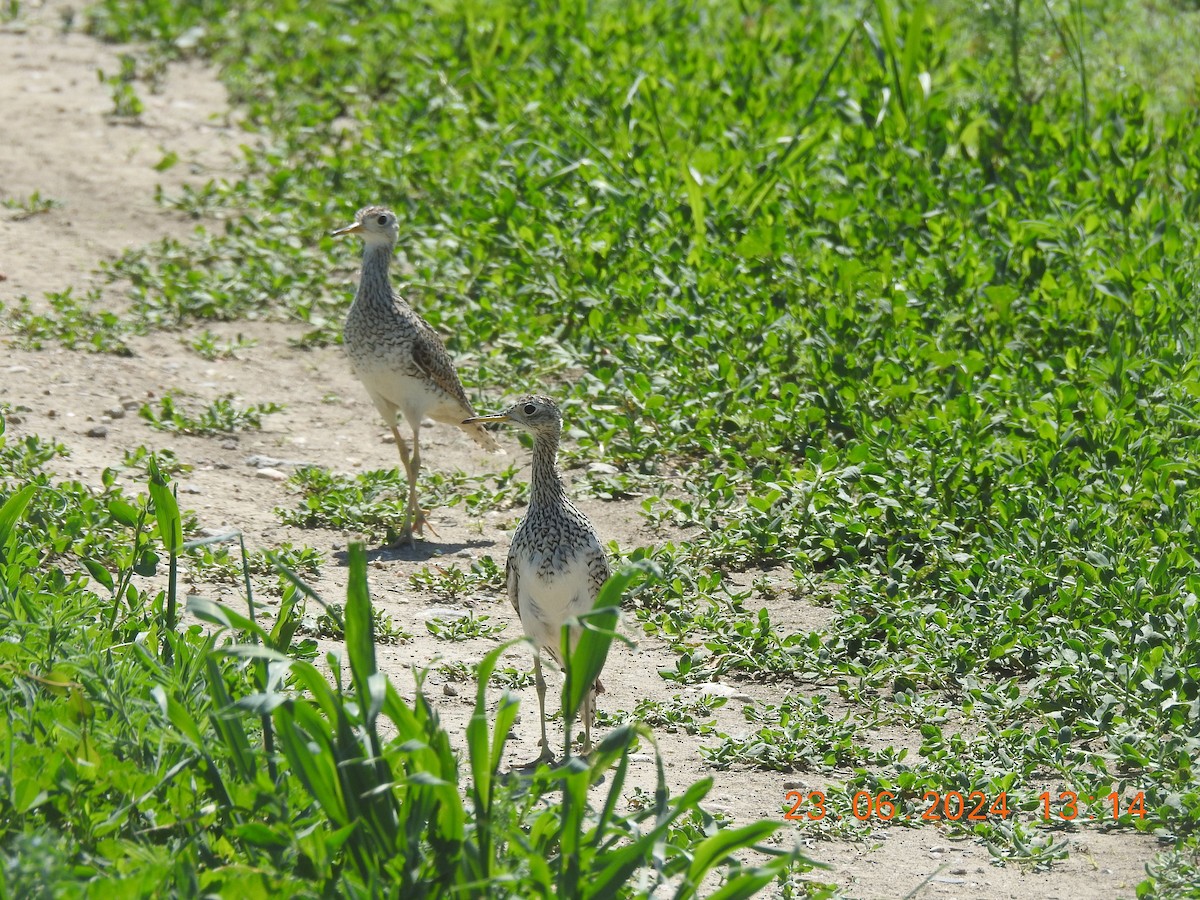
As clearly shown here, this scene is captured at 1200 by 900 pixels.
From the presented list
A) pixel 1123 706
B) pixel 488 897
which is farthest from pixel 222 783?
pixel 1123 706

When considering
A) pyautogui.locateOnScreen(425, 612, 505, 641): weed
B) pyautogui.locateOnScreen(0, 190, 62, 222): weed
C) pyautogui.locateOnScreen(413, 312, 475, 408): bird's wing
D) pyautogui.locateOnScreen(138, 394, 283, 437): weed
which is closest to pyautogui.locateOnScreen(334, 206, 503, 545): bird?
pyautogui.locateOnScreen(413, 312, 475, 408): bird's wing

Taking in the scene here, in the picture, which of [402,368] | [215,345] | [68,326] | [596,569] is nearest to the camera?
[596,569]

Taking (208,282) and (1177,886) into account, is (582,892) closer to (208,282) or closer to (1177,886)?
(1177,886)

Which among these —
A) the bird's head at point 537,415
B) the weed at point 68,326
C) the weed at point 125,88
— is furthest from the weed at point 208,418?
the weed at point 125,88

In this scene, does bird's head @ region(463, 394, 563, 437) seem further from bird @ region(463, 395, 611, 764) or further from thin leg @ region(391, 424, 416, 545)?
thin leg @ region(391, 424, 416, 545)

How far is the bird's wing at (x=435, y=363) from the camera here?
7973 millimetres

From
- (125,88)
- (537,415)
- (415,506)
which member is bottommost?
(415,506)

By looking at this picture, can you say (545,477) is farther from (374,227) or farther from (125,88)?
(125,88)

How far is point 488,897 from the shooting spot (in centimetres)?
401

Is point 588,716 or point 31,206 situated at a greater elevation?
point 31,206
